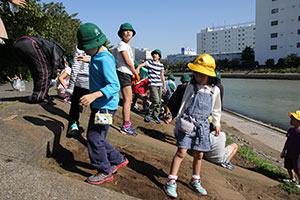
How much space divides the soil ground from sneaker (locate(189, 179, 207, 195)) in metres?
0.05

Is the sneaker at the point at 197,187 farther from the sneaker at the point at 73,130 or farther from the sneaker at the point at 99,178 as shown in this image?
the sneaker at the point at 73,130

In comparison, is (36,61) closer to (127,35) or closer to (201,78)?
(127,35)

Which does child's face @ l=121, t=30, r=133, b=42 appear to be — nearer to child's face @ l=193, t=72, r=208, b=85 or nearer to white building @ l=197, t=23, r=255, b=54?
child's face @ l=193, t=72, r=208, b=85

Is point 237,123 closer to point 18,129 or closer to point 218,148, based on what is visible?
point 218,148

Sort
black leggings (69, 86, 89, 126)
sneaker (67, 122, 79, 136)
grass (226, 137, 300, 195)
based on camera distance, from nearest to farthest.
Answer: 1. sneaker (67, 122, 79, 136)
2. black leggings (69, 86, 89, 126)
3. grass (226, 137, 300, 195)

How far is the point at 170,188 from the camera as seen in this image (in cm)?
261

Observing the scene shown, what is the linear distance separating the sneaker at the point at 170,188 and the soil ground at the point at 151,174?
0.05 metres

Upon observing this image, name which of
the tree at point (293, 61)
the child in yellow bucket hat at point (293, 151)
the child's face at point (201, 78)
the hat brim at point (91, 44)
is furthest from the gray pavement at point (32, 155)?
the tree at point (293, 61)

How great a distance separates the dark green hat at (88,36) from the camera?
248cm

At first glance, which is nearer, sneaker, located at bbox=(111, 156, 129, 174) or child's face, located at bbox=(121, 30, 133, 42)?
sneaker, located at bbox=(111, 156, 129, 174)

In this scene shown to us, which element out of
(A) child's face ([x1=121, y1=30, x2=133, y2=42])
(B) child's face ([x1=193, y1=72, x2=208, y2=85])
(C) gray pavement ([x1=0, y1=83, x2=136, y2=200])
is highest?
(A) child's face ([x1=121, y1=30, x2=133, y2=42])

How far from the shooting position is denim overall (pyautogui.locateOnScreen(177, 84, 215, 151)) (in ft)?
9.00

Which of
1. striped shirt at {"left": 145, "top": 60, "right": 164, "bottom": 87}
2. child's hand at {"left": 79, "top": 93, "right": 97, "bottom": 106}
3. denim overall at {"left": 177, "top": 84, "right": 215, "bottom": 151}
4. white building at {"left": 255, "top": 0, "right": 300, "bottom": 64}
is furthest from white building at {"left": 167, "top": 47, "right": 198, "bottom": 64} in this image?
child's hand at {"left": 79, "top": 93, "right": 97, "bottom": 106}

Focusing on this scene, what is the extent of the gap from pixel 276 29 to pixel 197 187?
84.5m
